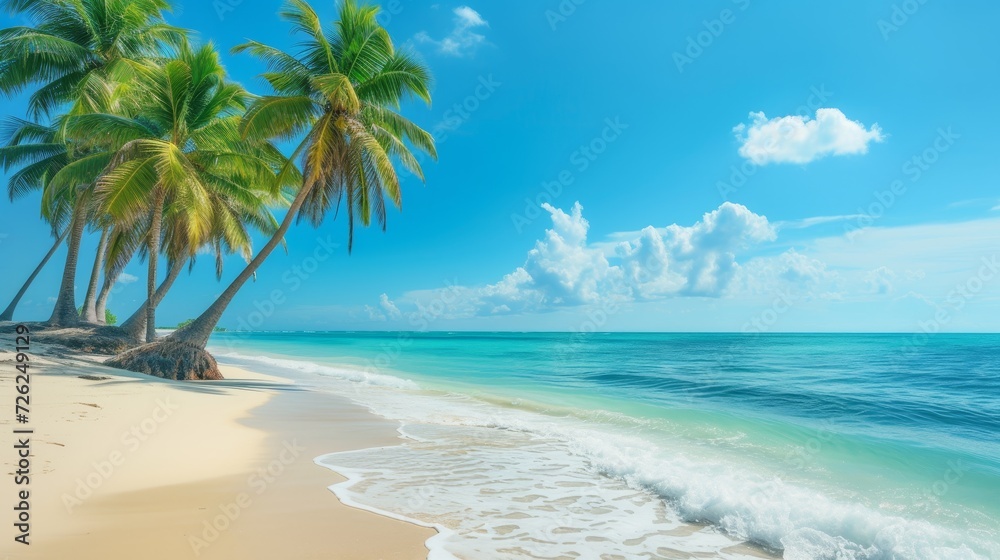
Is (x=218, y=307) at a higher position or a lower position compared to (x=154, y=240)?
lower

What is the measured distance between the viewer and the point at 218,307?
1445cm

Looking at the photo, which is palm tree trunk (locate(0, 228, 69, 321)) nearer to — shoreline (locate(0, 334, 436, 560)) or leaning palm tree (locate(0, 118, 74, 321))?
leaning palm tree (locate(0, 118, 74, 321))

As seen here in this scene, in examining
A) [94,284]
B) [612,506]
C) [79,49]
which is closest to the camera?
[612,506]

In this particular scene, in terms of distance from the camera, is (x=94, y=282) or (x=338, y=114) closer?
(x=338, y=114)

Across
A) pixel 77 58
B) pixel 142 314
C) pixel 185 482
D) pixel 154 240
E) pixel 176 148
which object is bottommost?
pixel 185 482

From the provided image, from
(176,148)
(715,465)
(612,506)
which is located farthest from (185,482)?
(176,148)

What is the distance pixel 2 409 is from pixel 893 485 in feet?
38.3

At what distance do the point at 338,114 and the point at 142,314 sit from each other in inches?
422

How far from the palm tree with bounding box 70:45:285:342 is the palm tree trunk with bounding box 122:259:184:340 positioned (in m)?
1.79

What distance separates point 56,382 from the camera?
9312 mm

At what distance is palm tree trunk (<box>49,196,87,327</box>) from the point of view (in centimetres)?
1745

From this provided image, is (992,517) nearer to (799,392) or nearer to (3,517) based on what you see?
(3,517)

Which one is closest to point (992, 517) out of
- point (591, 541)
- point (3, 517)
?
point (591, 541)

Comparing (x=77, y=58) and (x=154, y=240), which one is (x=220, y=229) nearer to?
(x=154, y=240)
